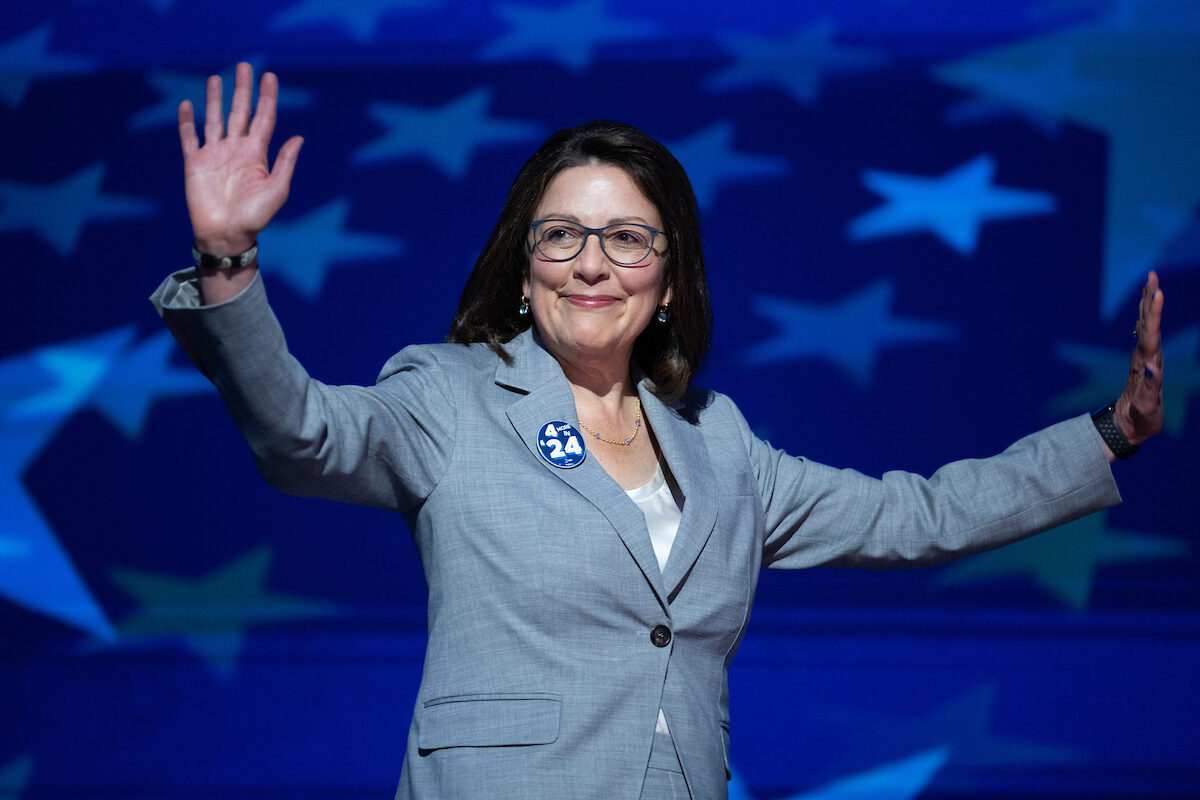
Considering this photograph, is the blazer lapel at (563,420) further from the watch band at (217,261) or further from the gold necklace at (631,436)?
the watch band at (217,261)

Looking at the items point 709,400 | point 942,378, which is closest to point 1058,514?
point 709,400

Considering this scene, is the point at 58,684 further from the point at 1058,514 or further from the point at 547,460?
the point at 1058,514

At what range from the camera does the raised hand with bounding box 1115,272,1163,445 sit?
1.61 meters

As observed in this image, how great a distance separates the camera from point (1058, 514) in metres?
1.71

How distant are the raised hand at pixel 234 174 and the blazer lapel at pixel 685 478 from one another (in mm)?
589

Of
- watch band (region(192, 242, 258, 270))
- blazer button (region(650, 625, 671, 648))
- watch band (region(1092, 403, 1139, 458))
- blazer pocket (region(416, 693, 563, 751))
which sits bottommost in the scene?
blazer pocket (region(416, 693, 563, 751))

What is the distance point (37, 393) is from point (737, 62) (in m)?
1.85

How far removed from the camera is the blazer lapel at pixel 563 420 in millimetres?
1414

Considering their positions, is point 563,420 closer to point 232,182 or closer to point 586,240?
point 586,240

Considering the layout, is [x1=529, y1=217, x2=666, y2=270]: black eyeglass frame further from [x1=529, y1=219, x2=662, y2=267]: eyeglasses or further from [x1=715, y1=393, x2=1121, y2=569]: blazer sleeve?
[x1=715, y1=393, x2=1121, y2=569]: blazer sleeve

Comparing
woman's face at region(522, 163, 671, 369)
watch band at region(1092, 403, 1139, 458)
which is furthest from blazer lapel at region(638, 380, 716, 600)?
watch band at region(1092, 403, 1139, 458)

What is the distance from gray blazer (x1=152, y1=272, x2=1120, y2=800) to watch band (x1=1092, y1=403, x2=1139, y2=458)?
1.71 ft

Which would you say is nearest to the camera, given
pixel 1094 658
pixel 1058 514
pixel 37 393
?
pixel 1058 514

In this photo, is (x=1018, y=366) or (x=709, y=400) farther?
(x=1018, y=366)
